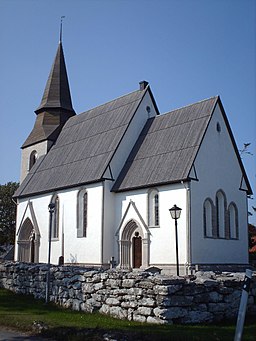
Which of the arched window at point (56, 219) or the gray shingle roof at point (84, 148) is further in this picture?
the arched window at point (56, 219)

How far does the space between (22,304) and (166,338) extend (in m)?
8.12

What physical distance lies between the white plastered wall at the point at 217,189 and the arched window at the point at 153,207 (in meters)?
2.64

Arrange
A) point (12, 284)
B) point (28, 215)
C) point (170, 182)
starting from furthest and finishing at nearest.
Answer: point (28, 215)
point (170, 182)
point (12, 284)

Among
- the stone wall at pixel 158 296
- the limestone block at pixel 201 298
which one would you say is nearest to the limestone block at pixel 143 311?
the stone wall at pixel 158 296

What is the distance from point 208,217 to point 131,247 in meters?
5.29

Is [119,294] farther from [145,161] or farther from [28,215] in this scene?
[28,215]

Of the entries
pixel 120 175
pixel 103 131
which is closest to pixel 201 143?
pixel 120 175

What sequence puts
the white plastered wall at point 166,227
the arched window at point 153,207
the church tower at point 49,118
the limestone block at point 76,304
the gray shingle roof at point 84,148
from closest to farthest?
the limestone block at point 76,304
the white plastered wall at point 166,227
the arched window at point 153,207
the gray shingle roof at point 84,148
the church tower at point 49,118

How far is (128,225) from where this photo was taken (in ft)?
90.8

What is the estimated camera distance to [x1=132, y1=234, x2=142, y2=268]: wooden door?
27373 mm

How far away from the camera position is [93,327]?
10586 mm

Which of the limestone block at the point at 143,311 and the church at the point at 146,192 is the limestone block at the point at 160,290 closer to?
the limestone block at the point at 143,311

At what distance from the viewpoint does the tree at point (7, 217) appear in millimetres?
55062

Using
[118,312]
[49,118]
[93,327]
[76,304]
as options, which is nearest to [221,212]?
[76,304]
